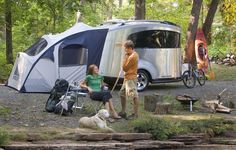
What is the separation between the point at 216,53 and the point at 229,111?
15510 millimetres

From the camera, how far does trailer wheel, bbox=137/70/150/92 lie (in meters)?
15.7

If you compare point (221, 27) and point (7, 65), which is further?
point (221, 27)

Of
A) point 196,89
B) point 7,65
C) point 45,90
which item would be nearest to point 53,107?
point 45,90

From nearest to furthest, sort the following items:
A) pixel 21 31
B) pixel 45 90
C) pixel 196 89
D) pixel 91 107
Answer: pixel 91 107
pixel 45 90
pixel 196 89
pixel 21 31

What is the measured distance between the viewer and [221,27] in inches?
1300

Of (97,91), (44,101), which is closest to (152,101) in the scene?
(97,91)

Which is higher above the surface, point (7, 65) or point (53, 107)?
point (7, 65)

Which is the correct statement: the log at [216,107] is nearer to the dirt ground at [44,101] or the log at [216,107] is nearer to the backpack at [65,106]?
the dirt ground at [44,101]

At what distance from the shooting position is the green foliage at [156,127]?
9617 mm

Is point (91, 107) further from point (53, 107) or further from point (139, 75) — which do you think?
point (139, 75)

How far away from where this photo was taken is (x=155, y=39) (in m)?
16.1

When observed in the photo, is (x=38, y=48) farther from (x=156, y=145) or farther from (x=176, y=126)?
(x=156, y=145)

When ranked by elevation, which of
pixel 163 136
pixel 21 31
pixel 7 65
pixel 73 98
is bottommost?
pixel 163 136

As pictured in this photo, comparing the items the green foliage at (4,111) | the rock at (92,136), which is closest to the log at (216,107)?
the rock at (92,136)
